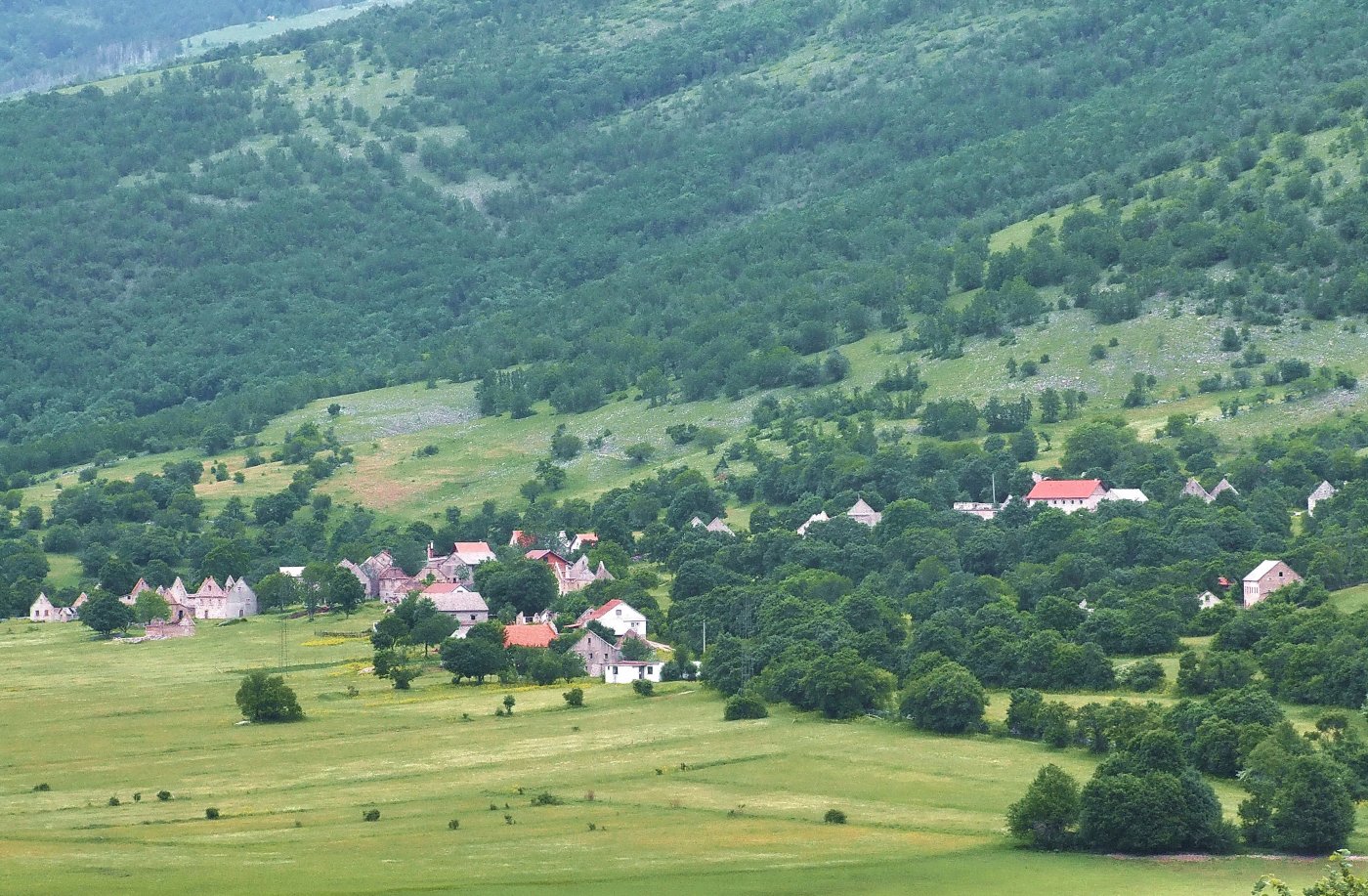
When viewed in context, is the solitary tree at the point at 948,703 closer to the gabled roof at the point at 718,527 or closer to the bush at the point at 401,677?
the bush at the point at 401,677

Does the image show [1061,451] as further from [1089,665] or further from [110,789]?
[110,789]

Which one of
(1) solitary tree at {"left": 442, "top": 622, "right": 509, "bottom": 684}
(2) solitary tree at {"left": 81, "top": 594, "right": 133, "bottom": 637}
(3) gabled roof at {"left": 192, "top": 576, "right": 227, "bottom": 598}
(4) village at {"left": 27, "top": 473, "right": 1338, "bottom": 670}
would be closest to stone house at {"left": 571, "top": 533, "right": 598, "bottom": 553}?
(4) village at {"left": 27, "top": 473, "right": 1338, "bottom": 670}

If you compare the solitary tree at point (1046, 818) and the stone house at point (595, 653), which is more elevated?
the stone house at point (595, 653)

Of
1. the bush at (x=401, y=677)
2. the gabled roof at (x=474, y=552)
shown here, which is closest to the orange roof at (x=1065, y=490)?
the gabled roof at (x=474, y=552)

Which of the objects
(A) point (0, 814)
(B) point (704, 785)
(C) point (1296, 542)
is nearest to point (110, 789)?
(A) point (0, 814)

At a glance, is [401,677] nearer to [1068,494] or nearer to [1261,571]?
[1261,571]

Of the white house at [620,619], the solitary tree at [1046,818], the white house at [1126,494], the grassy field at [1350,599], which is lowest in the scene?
the solitary tree at [1046,818]
